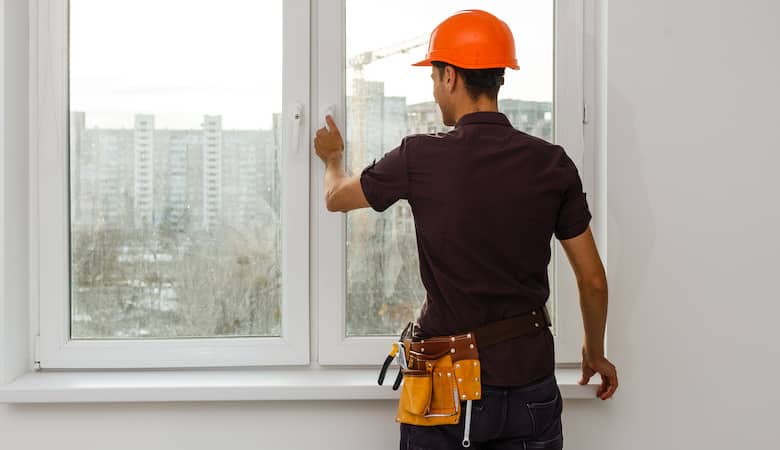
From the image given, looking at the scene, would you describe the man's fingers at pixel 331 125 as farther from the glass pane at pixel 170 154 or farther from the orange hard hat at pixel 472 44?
the orange hard hat at pixel 472 44

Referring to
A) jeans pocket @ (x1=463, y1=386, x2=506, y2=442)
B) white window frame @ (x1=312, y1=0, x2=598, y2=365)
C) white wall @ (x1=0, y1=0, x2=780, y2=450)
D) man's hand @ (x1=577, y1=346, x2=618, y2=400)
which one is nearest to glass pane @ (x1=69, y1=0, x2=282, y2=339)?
white window frame @ (x1=312, y1=0, x2=598, y2=365)

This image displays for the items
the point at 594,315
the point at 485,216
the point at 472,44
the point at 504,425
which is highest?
the point at 472,44

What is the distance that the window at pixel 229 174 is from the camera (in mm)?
2039

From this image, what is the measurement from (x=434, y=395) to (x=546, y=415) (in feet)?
0.82

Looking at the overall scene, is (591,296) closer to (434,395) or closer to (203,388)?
(434,395)

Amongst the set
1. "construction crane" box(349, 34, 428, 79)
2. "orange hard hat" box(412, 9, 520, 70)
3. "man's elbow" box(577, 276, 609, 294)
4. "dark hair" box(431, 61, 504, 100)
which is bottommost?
"man's elbow" box(577, 276, 609, 294)

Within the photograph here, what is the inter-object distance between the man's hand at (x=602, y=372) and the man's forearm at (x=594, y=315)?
18 mm

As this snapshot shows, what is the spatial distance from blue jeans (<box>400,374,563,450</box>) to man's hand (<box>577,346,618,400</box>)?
0.83 feet

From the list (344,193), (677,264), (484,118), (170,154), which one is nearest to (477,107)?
(484,118)

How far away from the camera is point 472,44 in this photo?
60.6 inches

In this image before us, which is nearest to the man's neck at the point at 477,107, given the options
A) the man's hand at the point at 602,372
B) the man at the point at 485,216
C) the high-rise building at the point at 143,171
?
the man at the point at 485,216

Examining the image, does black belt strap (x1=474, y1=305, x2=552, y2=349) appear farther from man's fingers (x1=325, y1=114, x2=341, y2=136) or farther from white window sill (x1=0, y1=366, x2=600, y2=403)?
man's fingers (x1=325, y1=114, x2=341, y2=136)

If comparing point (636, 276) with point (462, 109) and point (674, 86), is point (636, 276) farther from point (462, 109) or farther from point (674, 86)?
point (462, 109)

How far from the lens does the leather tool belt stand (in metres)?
1.53
